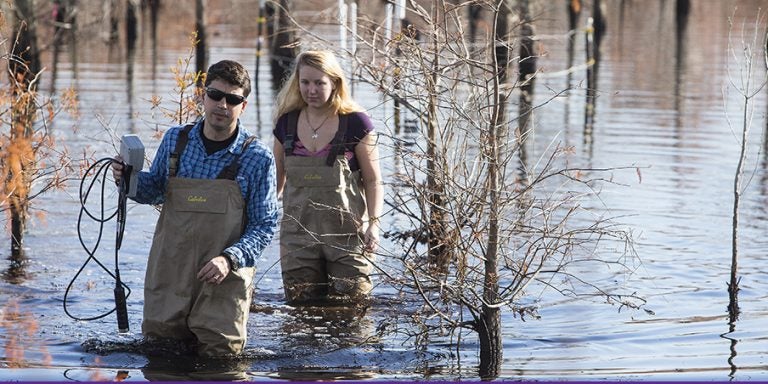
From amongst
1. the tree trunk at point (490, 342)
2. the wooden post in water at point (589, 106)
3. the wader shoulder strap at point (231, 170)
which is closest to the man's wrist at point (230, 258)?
the wader shoulder strap at point (231, 170)

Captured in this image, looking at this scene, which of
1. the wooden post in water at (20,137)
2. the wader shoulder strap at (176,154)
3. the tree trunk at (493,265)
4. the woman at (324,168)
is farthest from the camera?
the woman at (324,168)

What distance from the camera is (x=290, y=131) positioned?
30.0 ft

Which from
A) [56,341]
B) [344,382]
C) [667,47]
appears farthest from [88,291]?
[667,47]

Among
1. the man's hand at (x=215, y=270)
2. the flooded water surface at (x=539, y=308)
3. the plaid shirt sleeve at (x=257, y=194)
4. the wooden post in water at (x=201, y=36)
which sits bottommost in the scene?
the flooded water surface at (x=539, y=308)

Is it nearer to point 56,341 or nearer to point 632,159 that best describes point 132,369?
point 56,341

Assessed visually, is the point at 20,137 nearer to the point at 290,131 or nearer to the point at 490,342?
the point at 290,131

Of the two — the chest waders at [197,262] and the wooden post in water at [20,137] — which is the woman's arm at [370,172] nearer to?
the chest waders at [197,262]

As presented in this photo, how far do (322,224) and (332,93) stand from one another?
932 millimetres

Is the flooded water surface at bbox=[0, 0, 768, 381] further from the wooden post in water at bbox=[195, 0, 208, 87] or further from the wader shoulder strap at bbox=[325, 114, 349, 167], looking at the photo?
the wooden post in water at bbox=[195, 0, 208, 87]

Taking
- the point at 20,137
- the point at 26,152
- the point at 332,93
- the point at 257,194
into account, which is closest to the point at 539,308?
the point at 332,93

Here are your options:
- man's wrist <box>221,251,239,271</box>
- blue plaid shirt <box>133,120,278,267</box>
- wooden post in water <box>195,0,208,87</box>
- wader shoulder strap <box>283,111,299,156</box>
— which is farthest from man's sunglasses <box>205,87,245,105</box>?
wooden post in water <box>195,0,208,87</box>

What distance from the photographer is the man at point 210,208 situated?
7094mm

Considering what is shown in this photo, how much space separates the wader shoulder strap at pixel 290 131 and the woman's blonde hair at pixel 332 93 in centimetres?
4

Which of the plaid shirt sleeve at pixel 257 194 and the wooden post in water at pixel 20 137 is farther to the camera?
→ the wooden post in water at pixel 20 137
